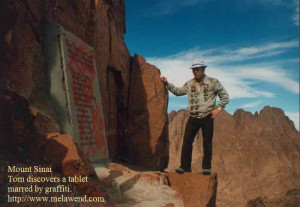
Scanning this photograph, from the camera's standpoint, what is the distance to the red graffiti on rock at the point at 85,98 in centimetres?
539

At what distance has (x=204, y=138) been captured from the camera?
6043 millimetres

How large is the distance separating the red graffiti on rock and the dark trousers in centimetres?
167

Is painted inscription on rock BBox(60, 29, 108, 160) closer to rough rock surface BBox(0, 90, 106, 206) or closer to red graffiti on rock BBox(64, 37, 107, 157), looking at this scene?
red graffiti on rock BBox(64, 37, 107, 157)

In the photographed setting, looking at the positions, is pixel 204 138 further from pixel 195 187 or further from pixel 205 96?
pixel 195 187

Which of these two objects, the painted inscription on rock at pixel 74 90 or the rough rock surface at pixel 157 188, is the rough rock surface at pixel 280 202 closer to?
the rough rock surface at pixel 157 188

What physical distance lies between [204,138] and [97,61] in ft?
11.4

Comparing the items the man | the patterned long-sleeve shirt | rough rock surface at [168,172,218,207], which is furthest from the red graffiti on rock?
the patterned long-sleeve shirt

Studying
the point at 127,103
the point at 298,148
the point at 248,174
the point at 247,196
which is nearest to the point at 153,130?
the point at 127,103

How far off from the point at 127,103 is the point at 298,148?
41.1 meters

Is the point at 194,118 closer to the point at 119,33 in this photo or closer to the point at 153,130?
the point at 153,130

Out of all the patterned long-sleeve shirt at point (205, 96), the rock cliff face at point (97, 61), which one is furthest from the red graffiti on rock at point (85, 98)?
the patterned long-sleeve shirt at point (205, 96)

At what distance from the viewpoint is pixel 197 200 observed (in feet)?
17.9

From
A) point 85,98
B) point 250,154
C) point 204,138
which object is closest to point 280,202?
point 204,138

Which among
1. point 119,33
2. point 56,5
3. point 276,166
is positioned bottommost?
point 276,166
